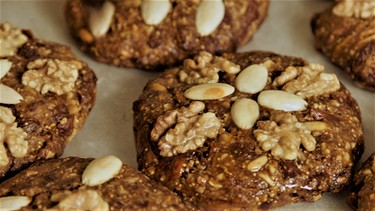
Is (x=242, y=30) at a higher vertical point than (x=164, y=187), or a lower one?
higher

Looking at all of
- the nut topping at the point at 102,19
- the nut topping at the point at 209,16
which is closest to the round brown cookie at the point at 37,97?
the nut topping at the point at 102,19

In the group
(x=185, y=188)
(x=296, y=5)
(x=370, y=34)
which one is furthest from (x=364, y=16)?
(x=185, y=188)

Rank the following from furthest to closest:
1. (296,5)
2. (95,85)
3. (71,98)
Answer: (296,5)
(95,85)
(71,98)

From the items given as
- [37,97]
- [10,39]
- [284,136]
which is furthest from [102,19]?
[284,136]

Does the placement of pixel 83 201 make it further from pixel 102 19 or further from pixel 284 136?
pixel 102 19

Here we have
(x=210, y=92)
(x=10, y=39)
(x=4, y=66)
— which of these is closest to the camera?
(x=210, y=92)

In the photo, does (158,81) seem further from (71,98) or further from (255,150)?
(255,150)

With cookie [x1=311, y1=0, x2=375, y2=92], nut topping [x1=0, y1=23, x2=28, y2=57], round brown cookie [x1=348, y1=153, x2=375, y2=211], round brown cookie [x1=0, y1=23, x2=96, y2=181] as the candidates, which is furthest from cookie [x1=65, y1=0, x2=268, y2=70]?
round brown cookie [x1=348, y1=153, x2=375, y2=211]
